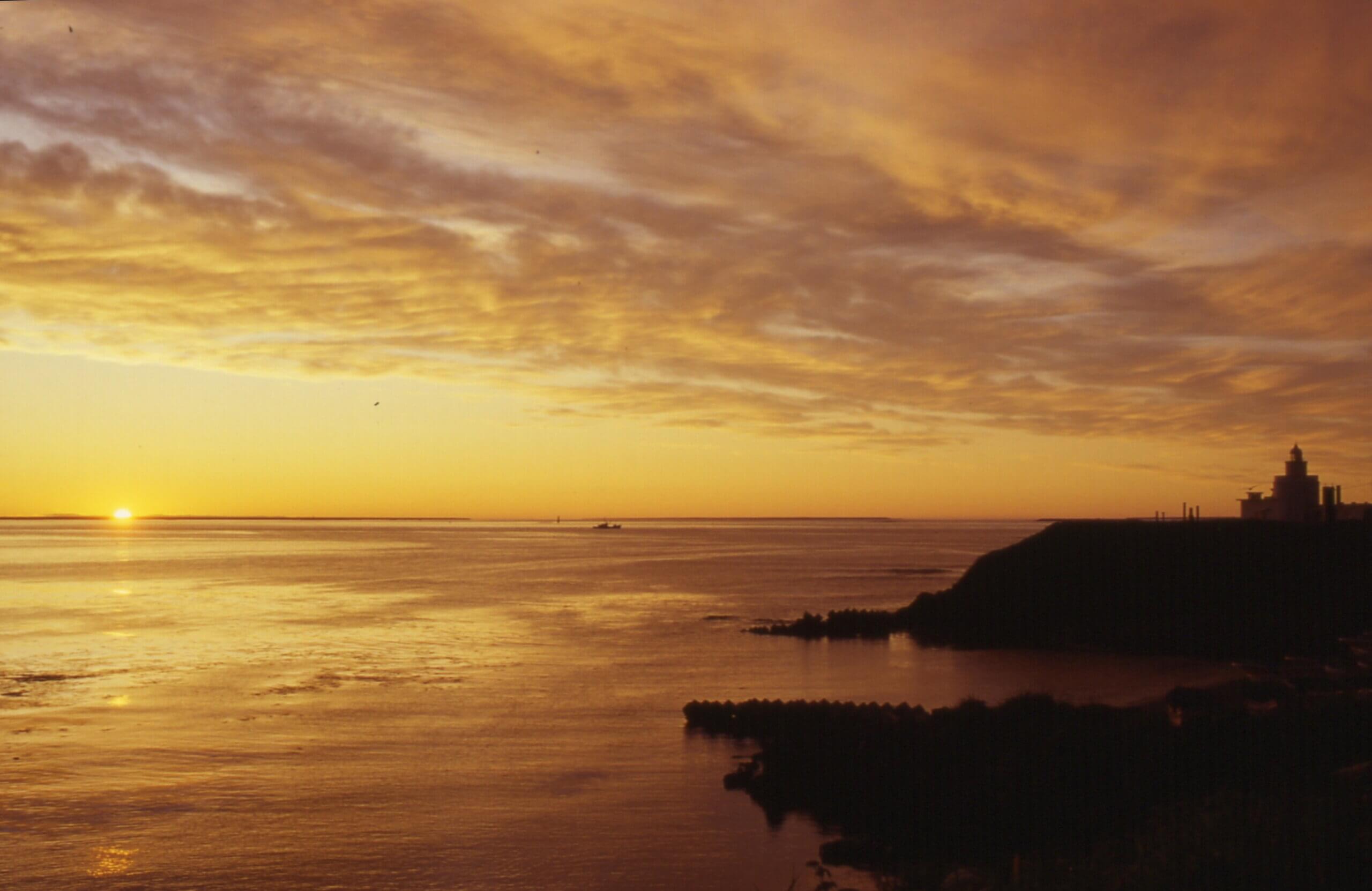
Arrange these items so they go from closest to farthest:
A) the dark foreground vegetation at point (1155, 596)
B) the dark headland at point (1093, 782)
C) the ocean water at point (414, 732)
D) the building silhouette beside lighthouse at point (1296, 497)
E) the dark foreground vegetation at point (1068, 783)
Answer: the dark headland at point (1093, 782) → the dark foreground vegetation at point (1068, 783) → the ocean water at point (414, 732) → the dark foreground vegetation at point (1155, 596) → the building silhouette beside lighthouse at point (1296, 497)

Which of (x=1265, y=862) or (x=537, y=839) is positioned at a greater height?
(x=1265, y=862)

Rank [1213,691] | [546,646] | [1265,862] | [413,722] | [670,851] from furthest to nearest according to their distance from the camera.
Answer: [546,646]
[413,722]
[1213,691]
[670,851]
[1265,862]

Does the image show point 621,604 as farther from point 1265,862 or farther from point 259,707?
point 1265,862

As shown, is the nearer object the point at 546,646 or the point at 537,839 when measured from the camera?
the point at 537,839

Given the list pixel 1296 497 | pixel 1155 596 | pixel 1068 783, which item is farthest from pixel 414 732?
pixel 1296 497

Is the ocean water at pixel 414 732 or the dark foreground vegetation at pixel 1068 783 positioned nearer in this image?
the dark foreground vegetation at pixel 1068 783

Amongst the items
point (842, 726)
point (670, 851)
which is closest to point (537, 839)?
point (670, 851)

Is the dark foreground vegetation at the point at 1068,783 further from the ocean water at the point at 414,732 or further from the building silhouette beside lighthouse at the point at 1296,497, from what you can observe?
the building silhouette beside lighthouse at the point at 1296,497

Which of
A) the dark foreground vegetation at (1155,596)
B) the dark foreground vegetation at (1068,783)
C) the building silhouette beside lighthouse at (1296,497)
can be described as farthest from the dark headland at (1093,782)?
the building silhouette beside lighthouse at (1296,497)
